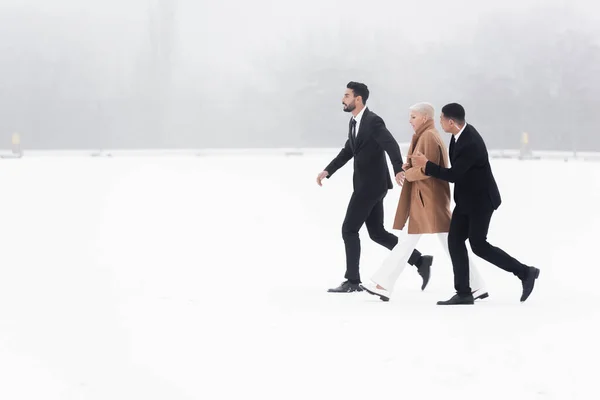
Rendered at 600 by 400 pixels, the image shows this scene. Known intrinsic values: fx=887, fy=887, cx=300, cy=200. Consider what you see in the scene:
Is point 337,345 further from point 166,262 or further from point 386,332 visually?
point 166,262

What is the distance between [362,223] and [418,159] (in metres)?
1.12

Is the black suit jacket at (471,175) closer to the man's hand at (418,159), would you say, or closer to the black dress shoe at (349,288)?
the man's hand at (418,159)

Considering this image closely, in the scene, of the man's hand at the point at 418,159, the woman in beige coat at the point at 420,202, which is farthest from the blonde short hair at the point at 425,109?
the man's hand at the point at 418,159

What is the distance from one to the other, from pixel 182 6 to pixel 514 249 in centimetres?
5914

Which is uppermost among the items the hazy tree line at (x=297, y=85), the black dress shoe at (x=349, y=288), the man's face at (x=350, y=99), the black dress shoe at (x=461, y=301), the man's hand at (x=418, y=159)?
the man's face at (x=350, y=99)

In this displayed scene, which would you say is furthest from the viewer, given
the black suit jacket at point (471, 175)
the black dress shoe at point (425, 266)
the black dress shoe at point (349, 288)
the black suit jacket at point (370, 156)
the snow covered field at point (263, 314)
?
the black dress shoe at point (349, 288)

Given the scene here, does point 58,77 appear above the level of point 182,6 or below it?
below

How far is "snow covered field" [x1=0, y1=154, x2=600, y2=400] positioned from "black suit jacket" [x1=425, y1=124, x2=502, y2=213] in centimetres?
85

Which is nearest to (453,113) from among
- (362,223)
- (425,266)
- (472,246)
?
(472,246)

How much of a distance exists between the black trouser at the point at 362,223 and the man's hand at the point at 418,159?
82 cm

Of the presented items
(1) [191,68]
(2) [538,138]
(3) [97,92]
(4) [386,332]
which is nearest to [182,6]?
(1) [191,68]

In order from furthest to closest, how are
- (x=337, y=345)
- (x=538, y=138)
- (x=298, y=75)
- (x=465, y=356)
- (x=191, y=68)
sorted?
1. (x=191, y=68)
2. (x=298, y=75)
3. (x=538, y=138)
4. (x=337, y=345)
5. (x=465, y=356)

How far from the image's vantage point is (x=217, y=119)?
199 ft

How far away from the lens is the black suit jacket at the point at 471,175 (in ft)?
22.5
